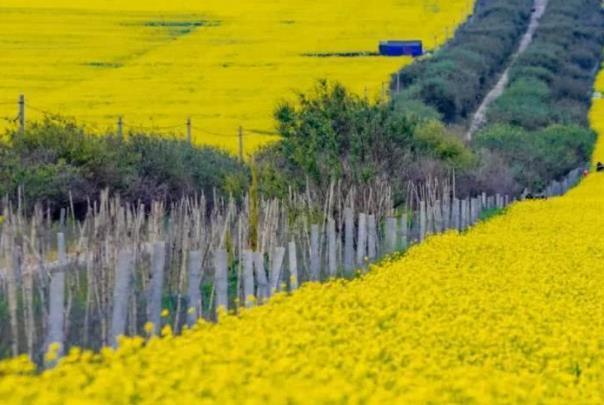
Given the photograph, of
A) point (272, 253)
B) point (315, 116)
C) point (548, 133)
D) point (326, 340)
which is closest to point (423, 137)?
point (315, 116)

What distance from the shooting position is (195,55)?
68.8 metres

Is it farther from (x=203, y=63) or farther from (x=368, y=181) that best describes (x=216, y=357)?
(x=203, y=63)

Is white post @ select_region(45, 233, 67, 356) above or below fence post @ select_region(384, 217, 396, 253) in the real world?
above

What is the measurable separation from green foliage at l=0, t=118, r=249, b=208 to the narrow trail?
30.4 metres

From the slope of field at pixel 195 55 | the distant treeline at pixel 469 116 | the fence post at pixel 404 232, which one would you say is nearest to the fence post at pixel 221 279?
the distant treeline at pixel 469 116

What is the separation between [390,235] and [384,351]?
1470 centimetres

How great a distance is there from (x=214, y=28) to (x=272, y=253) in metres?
59.9

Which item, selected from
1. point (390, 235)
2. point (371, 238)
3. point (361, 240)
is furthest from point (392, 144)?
point (361, 240)

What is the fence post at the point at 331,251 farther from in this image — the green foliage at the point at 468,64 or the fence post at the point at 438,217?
the green foliage at the point at 468,64

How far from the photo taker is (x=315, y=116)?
35531 mm

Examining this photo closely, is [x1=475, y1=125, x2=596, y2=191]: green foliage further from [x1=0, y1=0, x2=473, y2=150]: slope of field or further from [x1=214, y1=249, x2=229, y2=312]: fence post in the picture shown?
[x1=214, y1=249, x2=229, y2=312]: fence post

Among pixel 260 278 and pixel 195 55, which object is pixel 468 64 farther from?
pixel 260 278

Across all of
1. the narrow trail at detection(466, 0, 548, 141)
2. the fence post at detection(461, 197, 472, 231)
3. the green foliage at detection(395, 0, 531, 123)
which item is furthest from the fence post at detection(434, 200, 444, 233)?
the green foliage at detection(395, 0, 531, 123)

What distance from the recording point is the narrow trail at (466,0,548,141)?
69.1 m
